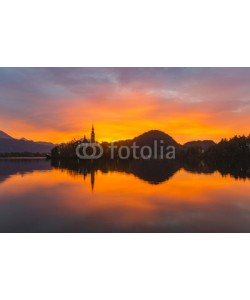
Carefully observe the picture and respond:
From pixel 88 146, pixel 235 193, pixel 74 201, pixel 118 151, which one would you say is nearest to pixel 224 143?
pixel 118 151

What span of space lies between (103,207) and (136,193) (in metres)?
6.29

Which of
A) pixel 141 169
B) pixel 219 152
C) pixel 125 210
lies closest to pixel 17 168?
pixel 141 169

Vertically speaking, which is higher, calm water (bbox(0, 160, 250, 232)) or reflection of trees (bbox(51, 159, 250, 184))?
reflection of trees (bbox(51, 159, 250, 184))

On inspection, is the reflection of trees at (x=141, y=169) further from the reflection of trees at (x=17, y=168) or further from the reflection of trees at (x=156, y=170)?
the reflection of trees at (x=17, y=168)

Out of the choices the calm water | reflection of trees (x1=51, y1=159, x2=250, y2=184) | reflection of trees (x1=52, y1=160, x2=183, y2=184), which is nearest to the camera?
the calm water

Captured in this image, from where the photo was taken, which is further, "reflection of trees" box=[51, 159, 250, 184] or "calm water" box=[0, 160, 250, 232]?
"reflection of trees" box=[51, 159, 250, 184]

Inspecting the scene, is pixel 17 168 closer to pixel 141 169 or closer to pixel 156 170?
pixel 141 169

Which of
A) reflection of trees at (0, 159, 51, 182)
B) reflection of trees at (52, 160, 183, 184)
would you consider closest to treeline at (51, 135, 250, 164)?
reflection of trees at (52, 160, 183, 184)

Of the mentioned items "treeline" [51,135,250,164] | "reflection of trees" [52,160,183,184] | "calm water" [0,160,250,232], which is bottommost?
"calm water" [0,160,250,232]

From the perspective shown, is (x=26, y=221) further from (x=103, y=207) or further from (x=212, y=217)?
(x=212, y=217)

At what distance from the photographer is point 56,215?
17.2 m

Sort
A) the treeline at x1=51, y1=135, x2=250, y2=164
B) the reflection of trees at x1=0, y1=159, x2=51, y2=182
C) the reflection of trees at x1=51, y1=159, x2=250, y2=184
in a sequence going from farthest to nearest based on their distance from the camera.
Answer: the treeline at x1=51, y1=135, x2=250, y2=164 < the reflection of trees at x1=0, y1=159, x2=51, y2=182 < the reflection of trees at x1=51, y1=159, x2=250, y2=184

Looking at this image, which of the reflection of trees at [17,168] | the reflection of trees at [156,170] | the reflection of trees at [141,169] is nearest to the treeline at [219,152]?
the reflection of trees at [156,170]

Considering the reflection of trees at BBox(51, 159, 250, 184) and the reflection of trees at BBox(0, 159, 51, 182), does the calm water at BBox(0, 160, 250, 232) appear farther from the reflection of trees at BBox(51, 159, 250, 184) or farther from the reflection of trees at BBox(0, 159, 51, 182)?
the reflection of trees at BBox(0, 159, 51, 182)
